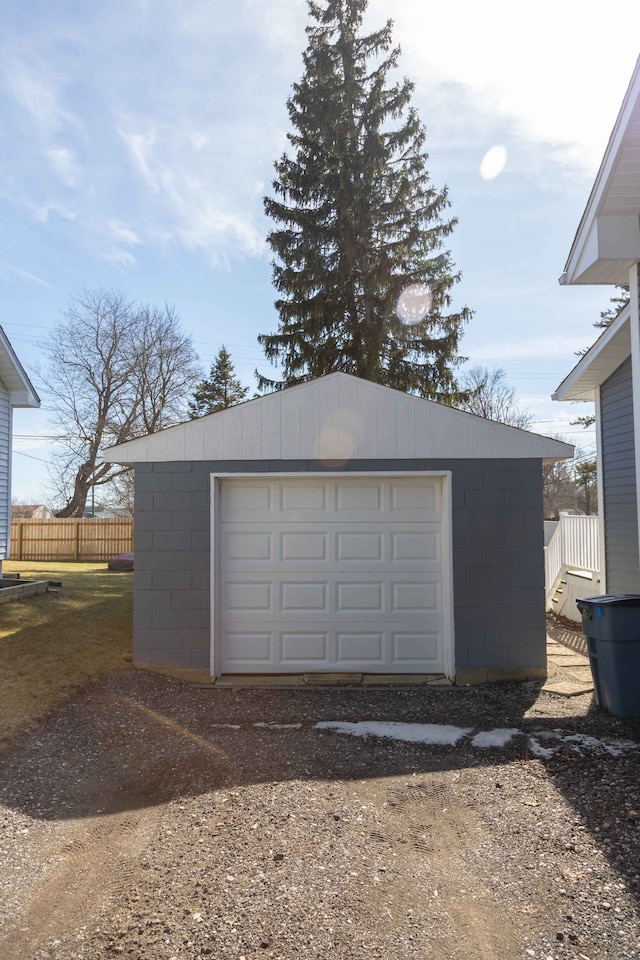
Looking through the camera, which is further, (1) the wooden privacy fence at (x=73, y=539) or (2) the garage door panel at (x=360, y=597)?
(1) the wooden privacy fence at (x=73, y=539)

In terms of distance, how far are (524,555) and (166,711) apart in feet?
13.2

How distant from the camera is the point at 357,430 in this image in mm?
6859

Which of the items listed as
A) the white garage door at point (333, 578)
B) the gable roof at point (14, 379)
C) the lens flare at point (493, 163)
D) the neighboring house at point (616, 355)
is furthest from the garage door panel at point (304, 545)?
the lens flare at point (493, 163)

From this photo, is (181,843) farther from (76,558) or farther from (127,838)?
(76,558)

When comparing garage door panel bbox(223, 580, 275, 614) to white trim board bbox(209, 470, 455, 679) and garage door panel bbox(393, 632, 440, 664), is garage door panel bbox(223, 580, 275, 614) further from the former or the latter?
garage door panel bbox(393, 632, 440, 664)

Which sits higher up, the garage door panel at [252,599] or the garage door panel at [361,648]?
the garage door panel at [252,599]

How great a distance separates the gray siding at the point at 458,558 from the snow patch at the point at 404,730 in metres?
1.49

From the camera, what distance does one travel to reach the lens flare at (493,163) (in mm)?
10383

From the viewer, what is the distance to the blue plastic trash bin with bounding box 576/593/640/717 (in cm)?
547

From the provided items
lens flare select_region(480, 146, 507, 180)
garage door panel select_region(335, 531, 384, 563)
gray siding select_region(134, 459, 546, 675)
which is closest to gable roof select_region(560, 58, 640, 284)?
gray siding select_region(134, 459, 546, 675)

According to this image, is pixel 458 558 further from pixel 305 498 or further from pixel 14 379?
pixel 14 379

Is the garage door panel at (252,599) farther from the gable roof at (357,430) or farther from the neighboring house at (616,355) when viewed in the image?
the neighboring house at (616,355)

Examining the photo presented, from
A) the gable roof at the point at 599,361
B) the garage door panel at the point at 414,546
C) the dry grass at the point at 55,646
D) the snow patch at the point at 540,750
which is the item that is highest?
the gable roof at the point at 599,361

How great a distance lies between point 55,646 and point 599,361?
7.55 metres
